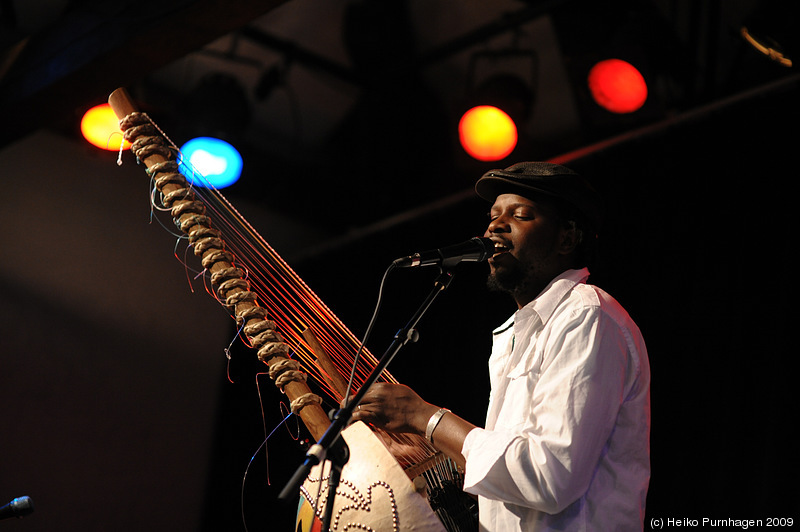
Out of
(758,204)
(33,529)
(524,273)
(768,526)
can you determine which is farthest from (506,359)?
(33,529)

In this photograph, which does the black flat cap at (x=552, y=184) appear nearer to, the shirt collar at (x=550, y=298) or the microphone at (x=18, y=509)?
the shirt collar at (x=550, y=298)

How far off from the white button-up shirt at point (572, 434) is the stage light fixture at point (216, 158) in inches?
145

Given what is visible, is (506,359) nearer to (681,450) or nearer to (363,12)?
(681,450)

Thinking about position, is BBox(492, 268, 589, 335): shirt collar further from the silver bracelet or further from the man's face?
the silver bracelet

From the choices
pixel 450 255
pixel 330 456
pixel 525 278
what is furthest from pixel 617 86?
pixel 330 456

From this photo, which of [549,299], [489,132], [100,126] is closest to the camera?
[549,299]

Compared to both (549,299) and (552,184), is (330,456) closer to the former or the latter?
(549,299)

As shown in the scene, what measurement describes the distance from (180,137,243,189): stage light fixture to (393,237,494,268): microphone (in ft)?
11.3

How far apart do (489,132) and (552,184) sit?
2387mm

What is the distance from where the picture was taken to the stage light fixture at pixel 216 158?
17.8ft

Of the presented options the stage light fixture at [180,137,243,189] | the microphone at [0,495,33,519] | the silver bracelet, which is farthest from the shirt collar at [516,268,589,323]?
the stage light fixture at [180,137,243,189]

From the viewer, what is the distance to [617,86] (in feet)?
14.1

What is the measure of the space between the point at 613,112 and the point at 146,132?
9.41 ft

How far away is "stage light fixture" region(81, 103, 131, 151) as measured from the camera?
5.41 metres
